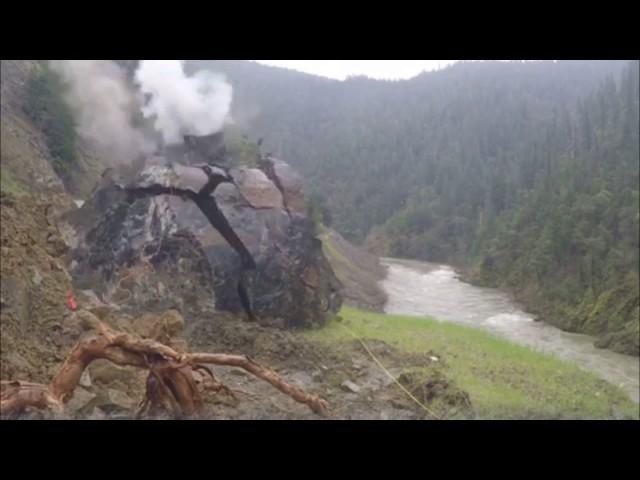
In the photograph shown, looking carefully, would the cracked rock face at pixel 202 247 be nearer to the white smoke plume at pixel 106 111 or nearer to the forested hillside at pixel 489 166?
the white smoke plume at pixel 106 111

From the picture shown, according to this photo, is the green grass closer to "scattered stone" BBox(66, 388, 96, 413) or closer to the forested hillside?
the forested hillside

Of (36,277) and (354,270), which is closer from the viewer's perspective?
(36,277)

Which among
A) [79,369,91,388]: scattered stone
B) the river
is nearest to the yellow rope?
A: the river

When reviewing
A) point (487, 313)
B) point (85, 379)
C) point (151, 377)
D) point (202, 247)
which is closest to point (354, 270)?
point (487, 313)

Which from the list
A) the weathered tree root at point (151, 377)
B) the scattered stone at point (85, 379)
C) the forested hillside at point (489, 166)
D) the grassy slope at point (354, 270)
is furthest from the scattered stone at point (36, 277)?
the grassy slope at point (354, 270)

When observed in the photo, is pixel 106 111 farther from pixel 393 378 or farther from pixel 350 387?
pixel 393 378
